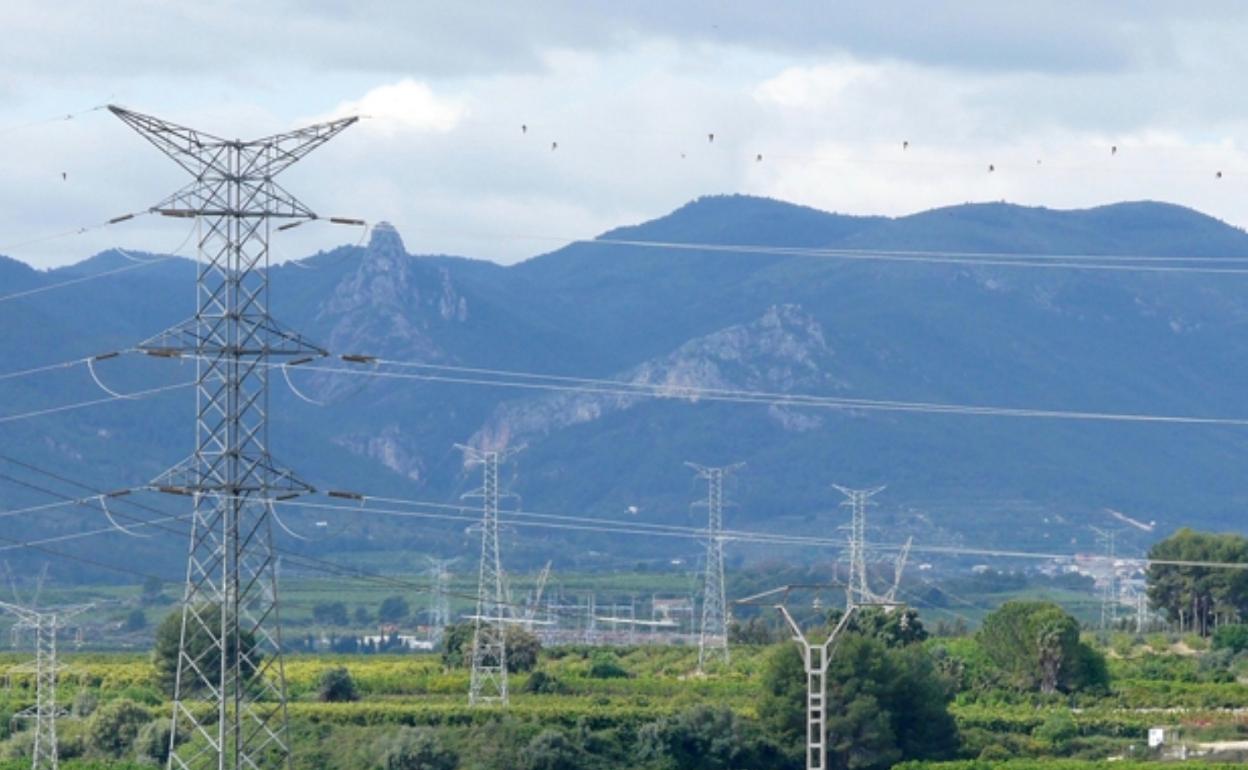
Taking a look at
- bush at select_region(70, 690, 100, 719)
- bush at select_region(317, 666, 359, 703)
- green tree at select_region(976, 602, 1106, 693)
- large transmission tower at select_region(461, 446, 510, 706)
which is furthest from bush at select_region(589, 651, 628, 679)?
bush at select_region(70, 690, 100, 719)

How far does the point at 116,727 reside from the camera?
86.6m

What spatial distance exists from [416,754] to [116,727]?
1339cm

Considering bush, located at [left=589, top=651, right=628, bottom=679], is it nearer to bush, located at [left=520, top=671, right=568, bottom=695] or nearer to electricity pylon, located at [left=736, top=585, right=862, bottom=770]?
bush, located at [left=520, top=671, right=568, bottom=695]

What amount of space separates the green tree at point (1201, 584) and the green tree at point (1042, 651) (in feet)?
83.1

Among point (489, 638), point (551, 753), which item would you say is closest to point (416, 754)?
point (551, 753)

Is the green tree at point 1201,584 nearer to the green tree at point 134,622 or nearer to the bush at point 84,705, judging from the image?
the bush at point 84,705

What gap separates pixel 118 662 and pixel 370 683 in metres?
24.2

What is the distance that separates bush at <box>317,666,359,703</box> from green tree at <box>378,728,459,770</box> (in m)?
16.6

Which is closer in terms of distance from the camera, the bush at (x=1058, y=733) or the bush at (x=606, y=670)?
the bush at (x=1058, y=733)

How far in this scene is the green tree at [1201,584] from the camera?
130 meters

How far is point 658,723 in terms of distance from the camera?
8306 centimetres

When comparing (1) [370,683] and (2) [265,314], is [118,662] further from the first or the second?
(2) [265,314]

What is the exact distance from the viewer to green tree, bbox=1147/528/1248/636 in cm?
12962

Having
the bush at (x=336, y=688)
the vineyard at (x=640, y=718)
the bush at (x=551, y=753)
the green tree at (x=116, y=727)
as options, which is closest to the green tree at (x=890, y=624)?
the vineyard at (x=640, y=718)
